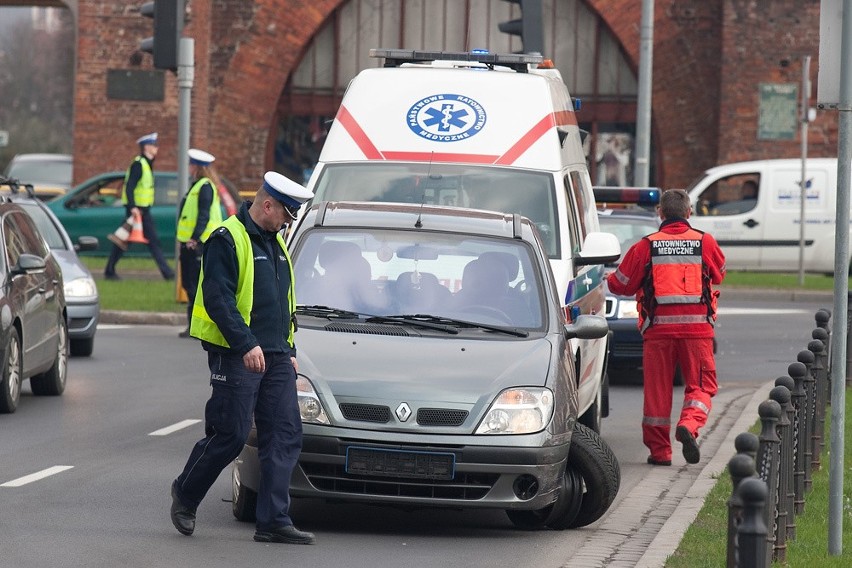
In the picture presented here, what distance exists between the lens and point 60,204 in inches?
1150

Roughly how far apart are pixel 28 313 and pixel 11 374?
2.01ft

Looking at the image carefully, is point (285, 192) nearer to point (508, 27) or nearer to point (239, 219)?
point (239, 219)

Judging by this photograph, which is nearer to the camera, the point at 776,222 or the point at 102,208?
the point at 102,208

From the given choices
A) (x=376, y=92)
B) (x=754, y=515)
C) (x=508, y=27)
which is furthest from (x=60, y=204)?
(x=754, y=515)

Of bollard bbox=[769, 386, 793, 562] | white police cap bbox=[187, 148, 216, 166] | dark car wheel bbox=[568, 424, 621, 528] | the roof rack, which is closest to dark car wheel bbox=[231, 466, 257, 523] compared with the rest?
dark car wheel bbox=[568, 424, 621, 528]

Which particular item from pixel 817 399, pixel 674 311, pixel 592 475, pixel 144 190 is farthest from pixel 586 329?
pixel 144 190

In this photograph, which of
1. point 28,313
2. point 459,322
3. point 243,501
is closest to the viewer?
point 243,501

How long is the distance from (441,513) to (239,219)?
2.18 metres

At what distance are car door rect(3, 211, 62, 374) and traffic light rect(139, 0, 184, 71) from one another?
4.80 m

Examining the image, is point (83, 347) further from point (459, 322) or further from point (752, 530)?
point (752, 530)

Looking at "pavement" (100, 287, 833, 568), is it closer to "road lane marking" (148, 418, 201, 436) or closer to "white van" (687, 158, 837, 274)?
"road lane marking" (148, 418, 201, 436)

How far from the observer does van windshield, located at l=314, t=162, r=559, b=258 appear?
476 inches

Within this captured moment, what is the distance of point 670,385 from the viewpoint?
1156 cm

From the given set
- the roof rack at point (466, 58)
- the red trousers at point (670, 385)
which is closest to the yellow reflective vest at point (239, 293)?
the red trousers at point (670, 385)
